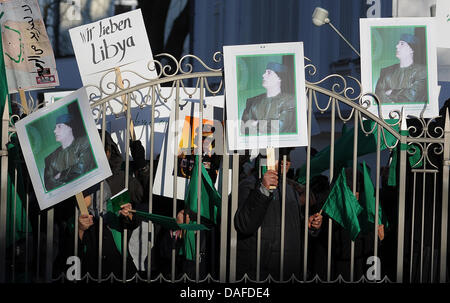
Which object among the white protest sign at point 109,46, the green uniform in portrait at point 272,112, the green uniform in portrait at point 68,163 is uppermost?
the white protest sign at point 109,46

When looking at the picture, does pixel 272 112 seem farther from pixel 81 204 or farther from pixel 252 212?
pixel 81 204

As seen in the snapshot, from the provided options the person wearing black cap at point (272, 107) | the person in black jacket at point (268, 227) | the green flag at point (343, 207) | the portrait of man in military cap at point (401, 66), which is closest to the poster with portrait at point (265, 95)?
the person wearing black cap at point (272, 107)

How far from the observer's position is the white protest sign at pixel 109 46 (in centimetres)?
853

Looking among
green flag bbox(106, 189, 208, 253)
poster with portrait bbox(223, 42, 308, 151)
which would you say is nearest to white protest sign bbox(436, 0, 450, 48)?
poster with portrait bbox(223, 42, 308, 151)

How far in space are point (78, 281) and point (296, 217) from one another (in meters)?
1.75

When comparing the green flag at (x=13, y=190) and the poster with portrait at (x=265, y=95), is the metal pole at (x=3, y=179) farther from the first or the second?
the poster with portrait at (x=265, y=95)

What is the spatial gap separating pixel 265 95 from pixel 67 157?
59.9 inches

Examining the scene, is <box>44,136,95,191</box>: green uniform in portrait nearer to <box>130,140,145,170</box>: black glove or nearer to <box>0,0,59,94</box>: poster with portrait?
<box>130,140,145,170</box>: black glove

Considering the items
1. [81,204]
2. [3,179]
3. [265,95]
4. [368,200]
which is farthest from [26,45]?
[368,200]

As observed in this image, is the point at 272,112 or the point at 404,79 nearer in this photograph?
the point at 272,112

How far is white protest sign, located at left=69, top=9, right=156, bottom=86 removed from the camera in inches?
336

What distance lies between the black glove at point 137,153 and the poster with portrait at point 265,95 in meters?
1.37

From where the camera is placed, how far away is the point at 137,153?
8164mm
